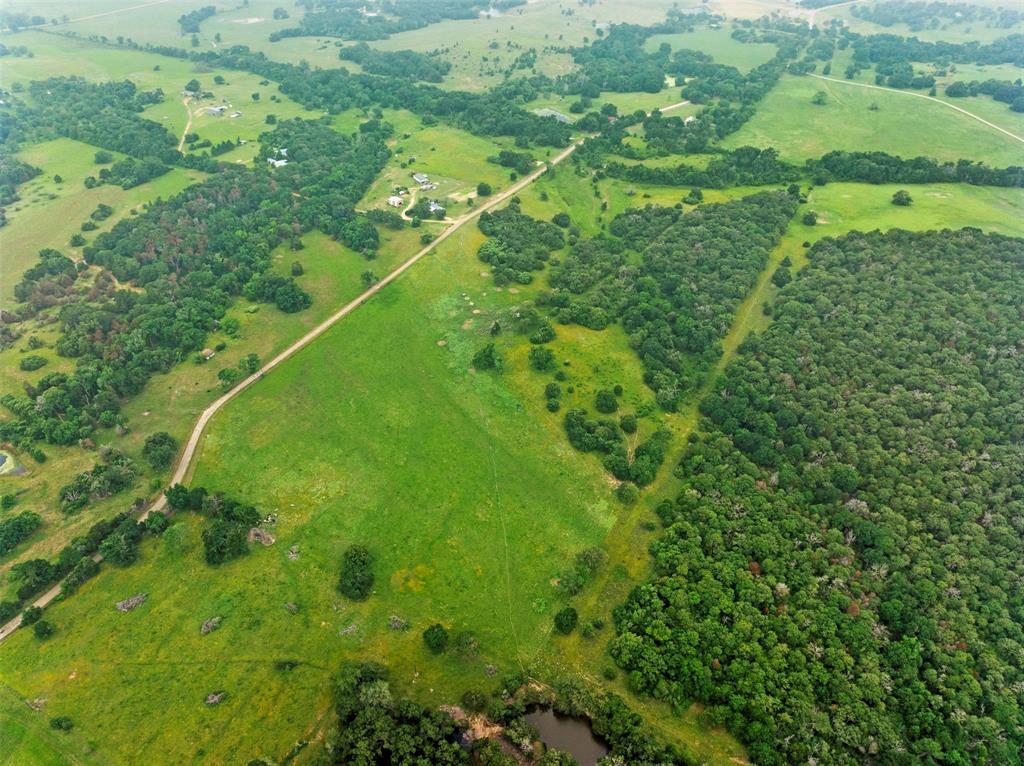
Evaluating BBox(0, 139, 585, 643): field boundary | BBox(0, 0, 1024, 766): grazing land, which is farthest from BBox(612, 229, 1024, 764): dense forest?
BBox(0, 139, 585, 643): field boundary

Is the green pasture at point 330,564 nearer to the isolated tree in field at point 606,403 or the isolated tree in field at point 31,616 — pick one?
the isolated tree in field at point 31,616

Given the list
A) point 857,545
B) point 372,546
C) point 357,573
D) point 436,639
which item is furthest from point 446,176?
point 857,545

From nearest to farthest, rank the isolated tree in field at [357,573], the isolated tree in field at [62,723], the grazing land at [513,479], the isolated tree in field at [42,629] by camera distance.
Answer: the isolated tree in field at [62,723], the grazing land at [513,479], the isolated tree in field at [42,629], the isolated tree in field at [357,573]

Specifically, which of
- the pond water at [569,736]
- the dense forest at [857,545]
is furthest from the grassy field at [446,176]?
the pond water at [569,736]

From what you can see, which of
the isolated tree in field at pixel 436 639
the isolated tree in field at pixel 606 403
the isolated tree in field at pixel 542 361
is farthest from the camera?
the isolated tree in field at pixel 542 361

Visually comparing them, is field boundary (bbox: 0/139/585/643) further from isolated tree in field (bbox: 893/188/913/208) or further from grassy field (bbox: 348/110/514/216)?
isolated tree in field (bbox: 893/188/913/208)

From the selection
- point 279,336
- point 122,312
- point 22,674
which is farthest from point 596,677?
point 122,312
